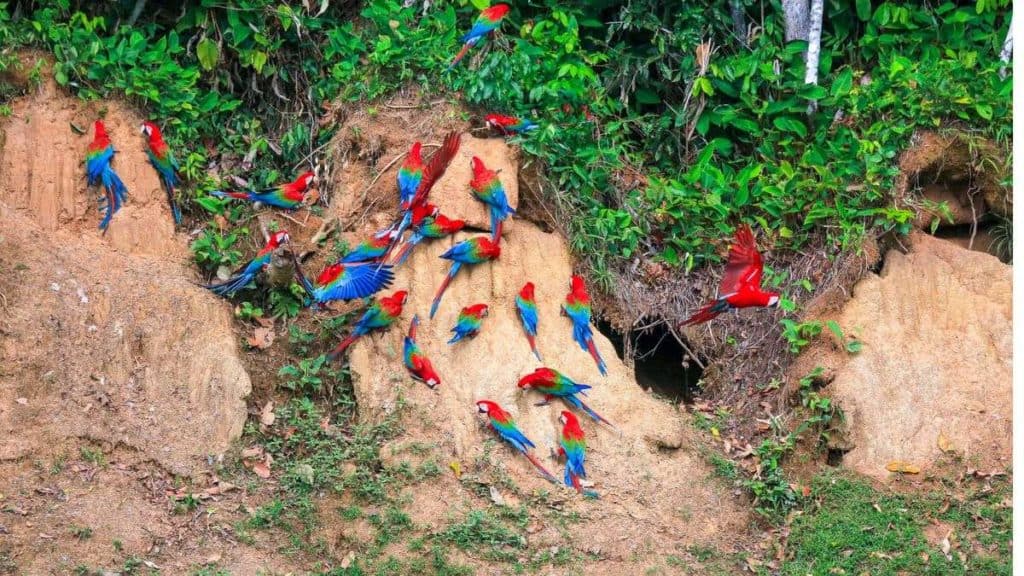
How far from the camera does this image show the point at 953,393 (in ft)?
22.2

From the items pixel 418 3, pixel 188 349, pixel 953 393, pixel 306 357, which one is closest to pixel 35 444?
Answer: pixel 188 349

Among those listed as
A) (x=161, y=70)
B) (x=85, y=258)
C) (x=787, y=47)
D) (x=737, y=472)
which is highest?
(x=787, y=47)

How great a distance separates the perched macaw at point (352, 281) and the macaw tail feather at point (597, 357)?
1111 millimetres

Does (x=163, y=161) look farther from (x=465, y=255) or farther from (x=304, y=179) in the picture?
(x=465, y=255)

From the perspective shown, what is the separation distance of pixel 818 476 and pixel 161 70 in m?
4.14

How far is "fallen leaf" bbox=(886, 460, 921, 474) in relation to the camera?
6500mm

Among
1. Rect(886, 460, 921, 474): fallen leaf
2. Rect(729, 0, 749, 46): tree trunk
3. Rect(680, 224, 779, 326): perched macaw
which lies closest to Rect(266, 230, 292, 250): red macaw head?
Rect(680, 224, 779, 326): perched macaw

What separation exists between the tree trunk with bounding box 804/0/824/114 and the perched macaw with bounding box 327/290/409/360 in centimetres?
276

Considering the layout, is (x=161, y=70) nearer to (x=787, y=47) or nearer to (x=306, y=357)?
(x=306, y=357)

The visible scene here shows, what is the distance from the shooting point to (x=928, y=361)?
22.5ft

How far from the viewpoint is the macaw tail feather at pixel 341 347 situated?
6536 mm

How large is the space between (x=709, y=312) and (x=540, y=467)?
→ 131 cm

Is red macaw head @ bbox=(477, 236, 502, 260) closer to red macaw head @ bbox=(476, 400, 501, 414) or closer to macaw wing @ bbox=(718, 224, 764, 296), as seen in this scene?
red macaw head @ bbox=(476, 400, 501, 414)

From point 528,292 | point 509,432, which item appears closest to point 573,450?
point 509,432
